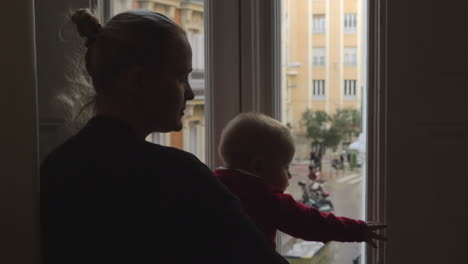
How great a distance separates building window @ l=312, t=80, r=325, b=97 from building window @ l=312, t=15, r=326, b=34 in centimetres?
16

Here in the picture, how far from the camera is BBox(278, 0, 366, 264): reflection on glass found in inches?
63.2

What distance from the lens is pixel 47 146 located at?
1134mm

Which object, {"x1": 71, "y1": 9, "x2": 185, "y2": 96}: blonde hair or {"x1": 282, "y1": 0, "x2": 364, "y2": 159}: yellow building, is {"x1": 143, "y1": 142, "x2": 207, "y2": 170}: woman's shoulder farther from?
{"x1": 282, "y1": 0, "x2": 364, "y2": 159}: yellow building

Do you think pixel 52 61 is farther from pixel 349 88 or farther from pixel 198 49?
pixel 349 88

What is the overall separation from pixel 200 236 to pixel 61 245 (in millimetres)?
215

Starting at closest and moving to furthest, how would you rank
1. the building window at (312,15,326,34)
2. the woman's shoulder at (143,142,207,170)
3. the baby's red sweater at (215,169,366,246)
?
the woman's shoulder at (143,142,207,170), the baby's red sweater at (215,169,366,246), the building window at (312,15,326,34)

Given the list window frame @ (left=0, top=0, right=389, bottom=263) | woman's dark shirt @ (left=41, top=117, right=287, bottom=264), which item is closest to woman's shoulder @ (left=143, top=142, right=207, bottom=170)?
woman's dark shirt @ (left=41, top=117, right=287, bottom=264)

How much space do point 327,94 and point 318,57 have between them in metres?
0.12

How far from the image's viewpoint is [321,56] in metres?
1.62

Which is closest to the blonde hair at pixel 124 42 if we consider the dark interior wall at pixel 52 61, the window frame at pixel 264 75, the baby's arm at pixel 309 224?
the dark interior wall at pixel 52 61

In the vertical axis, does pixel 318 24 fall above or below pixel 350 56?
above

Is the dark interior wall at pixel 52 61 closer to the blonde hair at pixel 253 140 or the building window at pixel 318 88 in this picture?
the blonde hair at pixel 253 140
